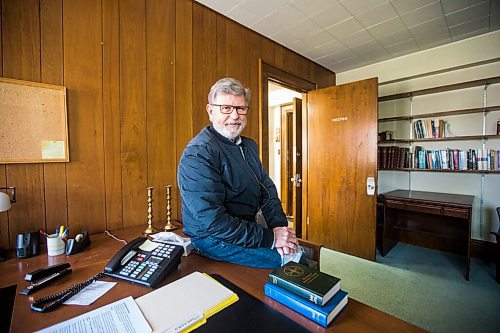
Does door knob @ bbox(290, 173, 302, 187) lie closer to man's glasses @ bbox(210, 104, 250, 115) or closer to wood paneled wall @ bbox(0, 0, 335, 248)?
wood paneled wall @ bbox(0, 0, 335, 248)

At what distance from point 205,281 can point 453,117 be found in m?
3.72

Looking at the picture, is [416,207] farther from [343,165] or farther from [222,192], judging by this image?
[222,192]

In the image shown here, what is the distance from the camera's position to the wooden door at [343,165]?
9.67 feet

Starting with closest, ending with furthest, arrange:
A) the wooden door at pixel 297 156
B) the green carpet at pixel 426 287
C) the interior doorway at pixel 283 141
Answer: the green carpet at pixel 426 287
the wooden door at pixel 297 156
the interior doorway at pixel 283 141

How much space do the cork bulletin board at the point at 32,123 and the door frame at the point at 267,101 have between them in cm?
184

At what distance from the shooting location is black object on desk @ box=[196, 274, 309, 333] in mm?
649

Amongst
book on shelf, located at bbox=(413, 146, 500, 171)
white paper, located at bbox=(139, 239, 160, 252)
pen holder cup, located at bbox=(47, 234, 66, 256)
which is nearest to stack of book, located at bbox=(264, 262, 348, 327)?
white paper, located at bbox=(139, 239, 160, 252)

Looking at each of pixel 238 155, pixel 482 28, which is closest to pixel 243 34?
pixel 238 155

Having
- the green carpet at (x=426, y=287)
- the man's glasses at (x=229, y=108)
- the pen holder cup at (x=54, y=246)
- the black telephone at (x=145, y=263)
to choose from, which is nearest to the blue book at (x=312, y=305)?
the black telephone at (x=145, y=263)

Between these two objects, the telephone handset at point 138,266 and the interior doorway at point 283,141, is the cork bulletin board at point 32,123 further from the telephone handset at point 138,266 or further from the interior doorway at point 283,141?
the interior doorway at point 283,141

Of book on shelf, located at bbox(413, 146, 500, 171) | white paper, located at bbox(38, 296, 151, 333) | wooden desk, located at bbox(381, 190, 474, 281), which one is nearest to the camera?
white paper, located at bbox(38, 296, 151, 333)

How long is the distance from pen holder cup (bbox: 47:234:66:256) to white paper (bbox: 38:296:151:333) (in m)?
0.71

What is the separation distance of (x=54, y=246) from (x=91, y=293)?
592 mm

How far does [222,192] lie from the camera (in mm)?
1141
